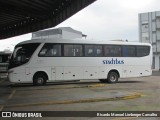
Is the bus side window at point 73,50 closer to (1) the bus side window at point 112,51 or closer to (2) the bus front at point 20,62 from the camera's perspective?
(1) the bus side window at point 112,51

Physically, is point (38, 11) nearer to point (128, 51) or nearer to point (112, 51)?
point (112, 51)

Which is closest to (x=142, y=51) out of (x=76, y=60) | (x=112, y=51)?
(x=112, y=51)

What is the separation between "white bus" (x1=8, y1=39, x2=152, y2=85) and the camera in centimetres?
2455

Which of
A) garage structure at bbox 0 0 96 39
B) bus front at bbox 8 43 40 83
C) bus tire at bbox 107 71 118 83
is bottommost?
bus tire at bbox 107 71 118 83

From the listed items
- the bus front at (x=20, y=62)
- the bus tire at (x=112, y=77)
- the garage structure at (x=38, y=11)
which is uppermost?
the garage structure at (x=38, y=11)

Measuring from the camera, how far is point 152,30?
81062mm

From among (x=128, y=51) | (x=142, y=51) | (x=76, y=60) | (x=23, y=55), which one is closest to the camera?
(x=23, y=55)

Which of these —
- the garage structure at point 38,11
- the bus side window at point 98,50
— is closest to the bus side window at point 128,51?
the bus side window at point 98,50

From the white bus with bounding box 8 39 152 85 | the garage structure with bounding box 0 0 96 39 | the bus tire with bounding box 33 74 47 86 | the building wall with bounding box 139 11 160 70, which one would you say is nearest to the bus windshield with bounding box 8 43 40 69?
the white bus with bounding box 8 39 152 85

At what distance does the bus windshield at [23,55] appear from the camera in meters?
24.5

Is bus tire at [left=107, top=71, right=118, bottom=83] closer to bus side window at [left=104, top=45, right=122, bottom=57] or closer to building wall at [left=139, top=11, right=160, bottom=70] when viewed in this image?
bus side window at [left=104, top=45, right=122, bottom=57]

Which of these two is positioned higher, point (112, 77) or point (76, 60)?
point (76, 60)

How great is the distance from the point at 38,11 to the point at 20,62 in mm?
9360

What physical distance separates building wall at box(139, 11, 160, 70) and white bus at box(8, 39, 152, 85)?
53.0m
